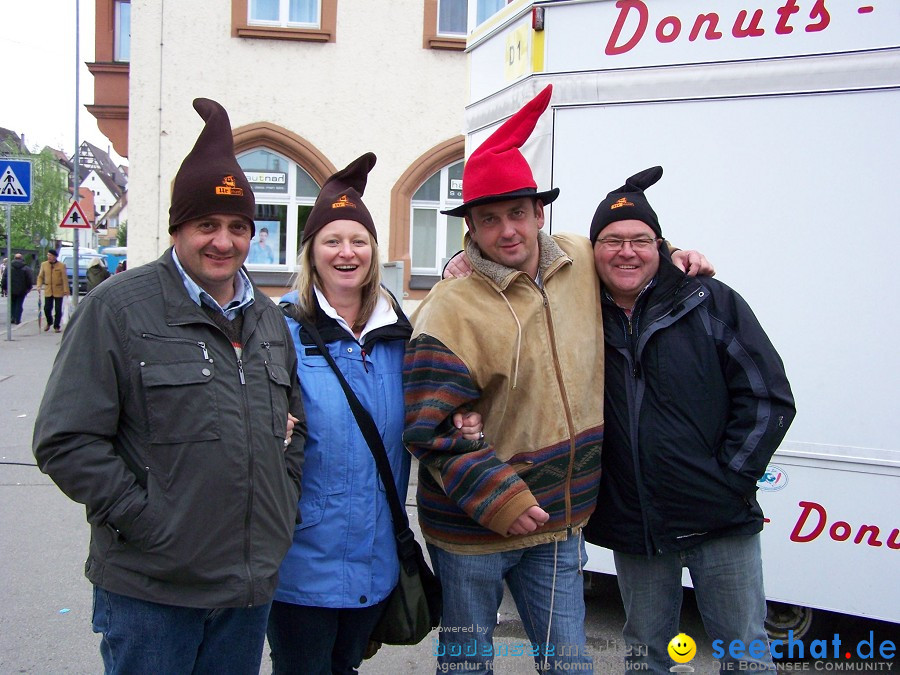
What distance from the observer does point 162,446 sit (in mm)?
1889

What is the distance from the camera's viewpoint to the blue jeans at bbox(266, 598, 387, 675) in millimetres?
2387

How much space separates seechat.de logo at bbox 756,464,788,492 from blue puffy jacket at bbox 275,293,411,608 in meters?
1.71

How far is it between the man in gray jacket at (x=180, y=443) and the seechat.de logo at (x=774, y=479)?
2.07 m

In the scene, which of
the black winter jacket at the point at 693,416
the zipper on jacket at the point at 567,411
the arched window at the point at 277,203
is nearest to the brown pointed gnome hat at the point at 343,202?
the zipper on jacket at the point at 567,411

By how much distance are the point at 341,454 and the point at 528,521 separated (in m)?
0.58

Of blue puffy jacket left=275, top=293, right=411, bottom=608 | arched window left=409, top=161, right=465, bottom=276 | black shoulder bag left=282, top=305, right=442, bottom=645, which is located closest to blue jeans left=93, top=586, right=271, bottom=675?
blue puffy jacket left=275, top=293, right=411, bottom=608

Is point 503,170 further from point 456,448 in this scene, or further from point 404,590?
point 404,590

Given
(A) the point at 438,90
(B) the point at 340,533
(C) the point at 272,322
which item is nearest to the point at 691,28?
(C) the point at 272,322

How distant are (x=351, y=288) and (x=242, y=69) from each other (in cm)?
967

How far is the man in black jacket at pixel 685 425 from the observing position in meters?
2.38

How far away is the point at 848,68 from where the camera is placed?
302 cm

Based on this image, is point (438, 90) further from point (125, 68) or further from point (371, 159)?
point (371, 159)

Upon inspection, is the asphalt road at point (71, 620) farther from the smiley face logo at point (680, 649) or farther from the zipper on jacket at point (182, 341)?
the zipper on jacket at point (182, 341)

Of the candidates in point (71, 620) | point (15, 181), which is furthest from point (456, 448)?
point (15, 181)
